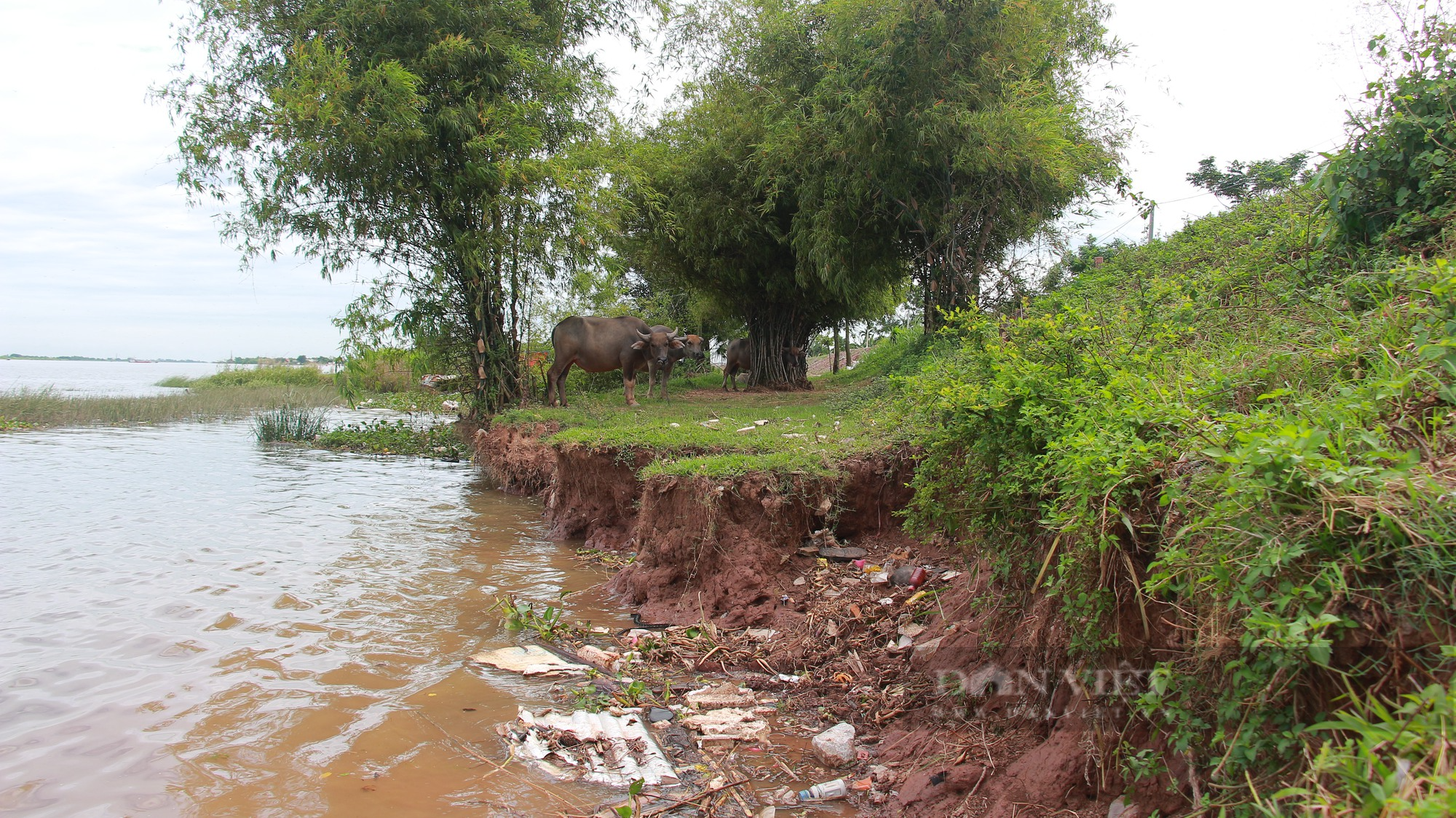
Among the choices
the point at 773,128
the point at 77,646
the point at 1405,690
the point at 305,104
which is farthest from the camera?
the point at 773,128

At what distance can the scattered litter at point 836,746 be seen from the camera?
3.31m

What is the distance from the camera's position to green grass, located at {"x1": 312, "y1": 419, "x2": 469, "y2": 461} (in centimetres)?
1380

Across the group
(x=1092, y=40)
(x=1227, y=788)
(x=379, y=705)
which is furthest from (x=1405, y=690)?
(x=1092, y=40)

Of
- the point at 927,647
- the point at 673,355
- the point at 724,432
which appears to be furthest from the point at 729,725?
the point at 673,355

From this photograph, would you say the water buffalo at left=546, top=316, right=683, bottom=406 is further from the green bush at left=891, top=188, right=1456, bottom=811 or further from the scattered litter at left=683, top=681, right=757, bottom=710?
the green bush at left=891, top=188, right=1456, bottom=811

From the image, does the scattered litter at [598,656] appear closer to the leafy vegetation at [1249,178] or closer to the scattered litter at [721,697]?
the scattered litter at [721,697]

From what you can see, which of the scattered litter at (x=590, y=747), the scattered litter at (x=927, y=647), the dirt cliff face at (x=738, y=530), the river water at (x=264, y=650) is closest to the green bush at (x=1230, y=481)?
the scattered litter at (x=927, y=647)

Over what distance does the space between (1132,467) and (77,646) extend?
5764 millimetres

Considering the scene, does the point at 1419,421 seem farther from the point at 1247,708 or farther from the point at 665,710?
the point at 665,710

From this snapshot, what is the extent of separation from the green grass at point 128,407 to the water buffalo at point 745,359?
10.00 metres

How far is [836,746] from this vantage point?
3383 millimetres

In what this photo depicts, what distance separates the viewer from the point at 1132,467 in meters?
2.37

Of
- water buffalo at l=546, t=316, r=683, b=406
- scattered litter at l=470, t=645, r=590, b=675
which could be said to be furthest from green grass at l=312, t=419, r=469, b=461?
scattered litter at l=470, t=645, r=590, b=675

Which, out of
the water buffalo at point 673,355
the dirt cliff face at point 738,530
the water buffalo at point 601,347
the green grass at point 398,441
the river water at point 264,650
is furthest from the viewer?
the green grass at point 398,441
